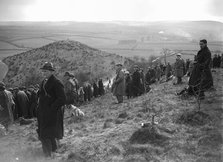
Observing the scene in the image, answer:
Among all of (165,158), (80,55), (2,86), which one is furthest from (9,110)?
(80,55)

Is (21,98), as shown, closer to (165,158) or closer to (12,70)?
(165,158)

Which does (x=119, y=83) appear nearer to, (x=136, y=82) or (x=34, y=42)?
(x=136, y=82)

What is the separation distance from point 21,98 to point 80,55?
3237cm

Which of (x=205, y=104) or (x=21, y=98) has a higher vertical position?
(x=205, y=104)

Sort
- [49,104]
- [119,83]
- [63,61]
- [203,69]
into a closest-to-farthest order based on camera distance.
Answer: [49,104], [203,69], [119,83], [63,61]

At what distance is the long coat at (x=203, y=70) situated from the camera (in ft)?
24.1

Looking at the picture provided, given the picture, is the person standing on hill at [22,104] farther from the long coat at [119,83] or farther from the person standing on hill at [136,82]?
the person standing on hill at [136,82]

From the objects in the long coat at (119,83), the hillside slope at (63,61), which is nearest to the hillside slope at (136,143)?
the long coat at (119,83)

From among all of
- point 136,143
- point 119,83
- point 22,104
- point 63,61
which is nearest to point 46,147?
point 136,143

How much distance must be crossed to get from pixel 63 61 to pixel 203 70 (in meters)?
34.6

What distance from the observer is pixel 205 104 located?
6793 mm

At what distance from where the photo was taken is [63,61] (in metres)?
40.4

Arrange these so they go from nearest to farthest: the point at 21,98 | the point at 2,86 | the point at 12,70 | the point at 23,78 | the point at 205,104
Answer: the point at 205,104
the point at 2,86
the point at 21,98
the point at 23,78
the point at 12,70

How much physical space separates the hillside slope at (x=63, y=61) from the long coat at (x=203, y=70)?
28.6 metres
